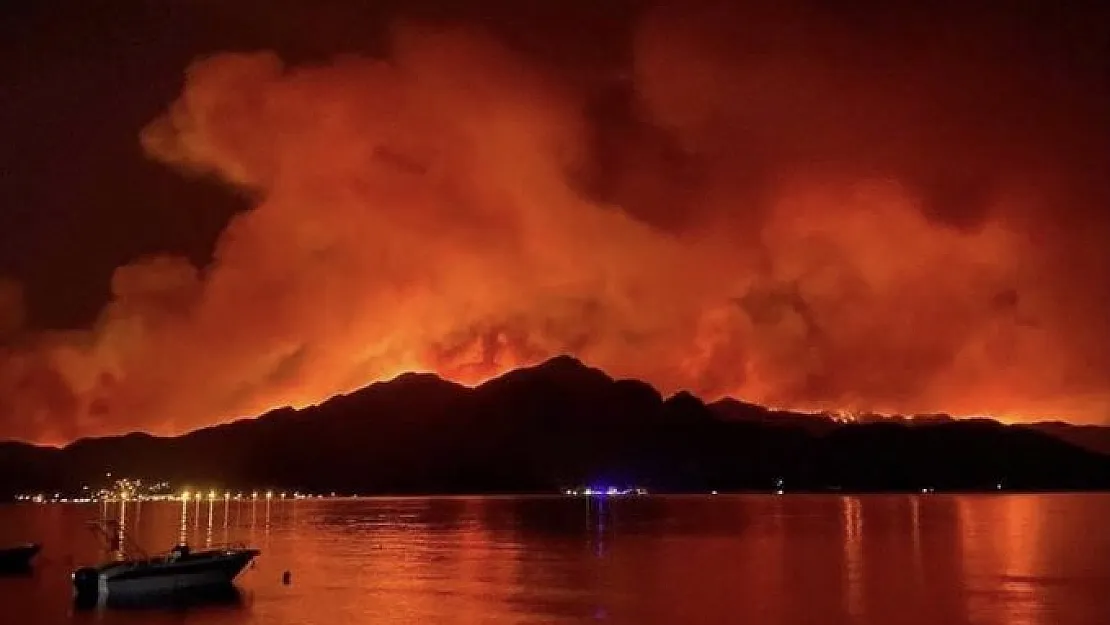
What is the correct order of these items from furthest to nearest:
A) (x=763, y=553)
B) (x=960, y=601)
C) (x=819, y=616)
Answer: (x=763, y=553) < (x=960, y=601) < (x=819, y=616)

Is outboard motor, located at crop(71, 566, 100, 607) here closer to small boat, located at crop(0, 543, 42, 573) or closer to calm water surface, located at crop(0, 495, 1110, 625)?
calm water surface, located at crop(0, 495, 1110, 625)

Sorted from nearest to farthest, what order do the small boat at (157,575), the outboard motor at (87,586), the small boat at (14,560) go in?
A: the outboard motor at (87,586) < the small boat at (157,575) < the small boat at (14,560)

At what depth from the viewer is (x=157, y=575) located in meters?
50.2

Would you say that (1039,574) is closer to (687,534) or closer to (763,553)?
(763,553)

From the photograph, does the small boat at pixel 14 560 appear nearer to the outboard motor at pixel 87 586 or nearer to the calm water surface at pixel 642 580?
the calm water surface at pixel 642 580

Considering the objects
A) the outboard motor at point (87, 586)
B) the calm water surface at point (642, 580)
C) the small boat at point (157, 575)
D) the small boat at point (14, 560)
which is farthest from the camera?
the small boat at point (14, 560)

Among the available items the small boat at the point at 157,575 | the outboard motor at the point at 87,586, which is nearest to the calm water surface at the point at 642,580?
the outboard motor at the point at 87,586

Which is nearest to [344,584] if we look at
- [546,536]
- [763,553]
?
[763,553]

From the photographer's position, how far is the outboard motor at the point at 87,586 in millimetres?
49497

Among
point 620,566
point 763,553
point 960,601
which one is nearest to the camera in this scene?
point 960,601

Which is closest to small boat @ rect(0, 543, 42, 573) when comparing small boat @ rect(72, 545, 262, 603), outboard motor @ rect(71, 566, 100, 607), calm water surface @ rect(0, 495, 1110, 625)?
calm water surface @ rect(0, 495, 1110, 625)

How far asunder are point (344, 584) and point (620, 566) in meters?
17.3

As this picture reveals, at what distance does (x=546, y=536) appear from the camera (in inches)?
3989

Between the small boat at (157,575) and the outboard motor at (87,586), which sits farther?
the small boat at (157,575)
